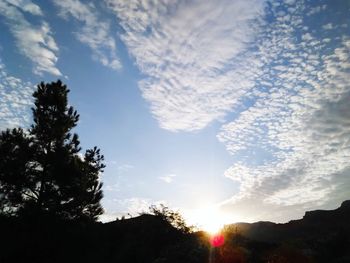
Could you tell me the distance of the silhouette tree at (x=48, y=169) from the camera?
76.7 ft

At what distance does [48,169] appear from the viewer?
2455 centimetres

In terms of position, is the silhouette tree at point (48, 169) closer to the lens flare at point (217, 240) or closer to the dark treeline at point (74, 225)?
the dark treeline at point (74, 225)

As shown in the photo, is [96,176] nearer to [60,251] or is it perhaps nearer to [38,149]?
[38,149]

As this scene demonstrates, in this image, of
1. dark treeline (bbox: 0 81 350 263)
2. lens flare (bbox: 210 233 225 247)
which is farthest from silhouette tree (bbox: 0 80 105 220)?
lens flare (bbox: 210 233 225 247)

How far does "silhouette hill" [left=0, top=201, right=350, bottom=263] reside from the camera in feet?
57.1

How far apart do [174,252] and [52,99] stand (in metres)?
16.4

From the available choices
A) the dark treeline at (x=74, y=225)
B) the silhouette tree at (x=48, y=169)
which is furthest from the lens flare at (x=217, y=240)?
the silhouette tree at (x=48, y=169)

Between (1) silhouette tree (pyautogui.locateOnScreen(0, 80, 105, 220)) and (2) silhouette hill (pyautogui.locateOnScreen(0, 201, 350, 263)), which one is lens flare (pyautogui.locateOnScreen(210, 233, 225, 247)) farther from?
(1) silhouette tree (pyautogui.locateOnScreen(0, 80, 105, 220))

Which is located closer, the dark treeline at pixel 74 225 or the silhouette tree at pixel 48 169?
the dark treeline at pixel 74 225

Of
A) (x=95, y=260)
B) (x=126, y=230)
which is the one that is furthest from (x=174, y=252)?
(x=126, y=230)

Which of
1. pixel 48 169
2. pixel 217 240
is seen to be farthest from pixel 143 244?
pixel 48 169

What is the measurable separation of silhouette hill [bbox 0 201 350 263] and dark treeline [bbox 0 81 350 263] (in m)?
0.06

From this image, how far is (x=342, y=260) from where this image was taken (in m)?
15.5

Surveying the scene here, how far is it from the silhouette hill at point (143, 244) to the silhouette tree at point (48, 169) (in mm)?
1225
